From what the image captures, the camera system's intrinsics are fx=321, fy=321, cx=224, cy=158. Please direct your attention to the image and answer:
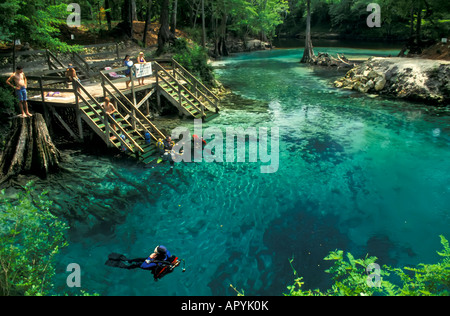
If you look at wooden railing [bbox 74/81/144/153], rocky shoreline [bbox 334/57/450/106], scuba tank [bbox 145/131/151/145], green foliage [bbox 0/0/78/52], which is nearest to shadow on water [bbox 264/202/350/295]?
wooden railing [bbox 74/81/144/153]

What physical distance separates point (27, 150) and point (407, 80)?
29.7 meters

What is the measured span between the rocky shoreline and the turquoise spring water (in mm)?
6134

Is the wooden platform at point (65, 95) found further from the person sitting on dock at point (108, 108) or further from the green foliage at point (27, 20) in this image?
the green foliage at point (27, 20)

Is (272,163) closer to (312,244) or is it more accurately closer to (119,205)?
(312,244)

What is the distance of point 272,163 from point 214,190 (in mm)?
3950

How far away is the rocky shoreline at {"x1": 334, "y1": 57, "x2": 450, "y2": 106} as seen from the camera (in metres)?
26.6

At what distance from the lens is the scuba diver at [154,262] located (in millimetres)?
8938

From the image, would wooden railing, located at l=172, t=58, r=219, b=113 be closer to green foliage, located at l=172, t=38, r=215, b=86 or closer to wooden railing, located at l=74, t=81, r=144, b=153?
green foliage, located at l=172, t=38, r=215, b=86

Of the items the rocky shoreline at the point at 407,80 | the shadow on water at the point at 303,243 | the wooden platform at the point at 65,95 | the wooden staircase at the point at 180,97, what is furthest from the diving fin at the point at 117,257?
the rocky shoreline at the point at 407,80

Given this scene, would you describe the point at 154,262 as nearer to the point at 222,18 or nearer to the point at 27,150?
the point at 27,150

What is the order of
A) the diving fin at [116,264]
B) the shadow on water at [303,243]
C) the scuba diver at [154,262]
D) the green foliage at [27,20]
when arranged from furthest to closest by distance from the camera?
the green foliage at [27,20] < the diving fin at [116,264] < the shadow on water at [303,243] < the scuba diver at [154,262]

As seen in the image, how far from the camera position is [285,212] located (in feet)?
40.7

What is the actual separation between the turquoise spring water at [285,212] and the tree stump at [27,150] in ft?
9.63
